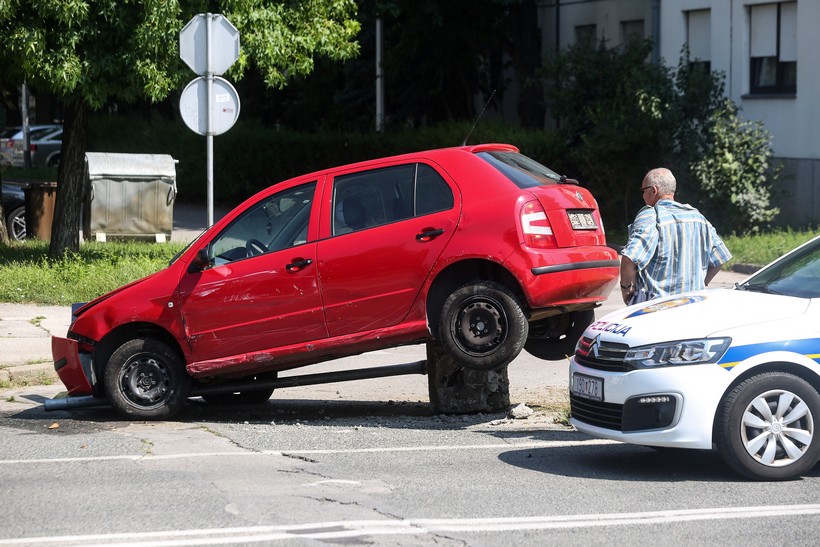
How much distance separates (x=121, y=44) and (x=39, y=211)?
6.79 meters

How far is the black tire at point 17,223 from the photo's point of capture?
22516 mm

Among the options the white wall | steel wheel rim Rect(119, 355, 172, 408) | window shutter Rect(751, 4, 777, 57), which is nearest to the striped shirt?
steel wheel rim Rect(119, 355, 172, 408)

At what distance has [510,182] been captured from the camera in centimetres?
859

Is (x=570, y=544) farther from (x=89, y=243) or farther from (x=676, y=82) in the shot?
(x=676, y=82)

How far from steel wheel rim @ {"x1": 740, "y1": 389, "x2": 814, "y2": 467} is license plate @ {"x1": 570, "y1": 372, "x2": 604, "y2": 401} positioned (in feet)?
2.73

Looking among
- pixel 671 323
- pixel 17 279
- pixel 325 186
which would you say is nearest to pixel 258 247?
pixel 325 186

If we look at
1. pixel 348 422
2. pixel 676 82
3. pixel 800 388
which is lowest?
pixel 348 422

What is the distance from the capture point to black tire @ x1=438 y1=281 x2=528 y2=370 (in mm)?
8406

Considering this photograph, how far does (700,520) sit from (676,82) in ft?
57.7

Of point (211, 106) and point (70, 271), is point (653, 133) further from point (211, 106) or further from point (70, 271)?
point (211, 106)

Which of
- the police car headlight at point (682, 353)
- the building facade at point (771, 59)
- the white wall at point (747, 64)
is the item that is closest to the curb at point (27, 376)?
the police car headlight at point (682, 353)

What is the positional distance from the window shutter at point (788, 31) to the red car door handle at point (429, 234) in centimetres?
1639

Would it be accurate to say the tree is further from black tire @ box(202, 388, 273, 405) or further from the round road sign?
black tire @ box(202, 388, 273, 405)

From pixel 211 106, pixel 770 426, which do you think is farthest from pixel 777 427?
pixel 211 106
